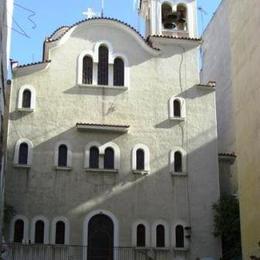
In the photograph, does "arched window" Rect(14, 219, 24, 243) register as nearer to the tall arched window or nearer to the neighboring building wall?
the tall arched window

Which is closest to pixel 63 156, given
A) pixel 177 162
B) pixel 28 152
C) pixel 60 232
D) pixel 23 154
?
pixel 28 152

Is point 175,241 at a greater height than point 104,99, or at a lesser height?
lesser

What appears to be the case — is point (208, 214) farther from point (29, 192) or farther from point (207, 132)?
point (29, 192)

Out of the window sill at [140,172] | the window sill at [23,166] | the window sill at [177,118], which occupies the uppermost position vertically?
the window sill at [177,118]

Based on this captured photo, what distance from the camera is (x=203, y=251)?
25.9 meters

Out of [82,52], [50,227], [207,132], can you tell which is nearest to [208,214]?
[207,132]

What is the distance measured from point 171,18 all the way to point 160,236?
35.7 ft

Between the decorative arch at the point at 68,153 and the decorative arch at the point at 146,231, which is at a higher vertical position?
the decorative arch at the point at 68,153

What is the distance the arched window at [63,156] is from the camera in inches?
1033

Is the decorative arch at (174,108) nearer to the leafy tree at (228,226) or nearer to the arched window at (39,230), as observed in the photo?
the leafy tree at (228,226)

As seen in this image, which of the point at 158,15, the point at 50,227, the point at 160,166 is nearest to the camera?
the point at 50,227

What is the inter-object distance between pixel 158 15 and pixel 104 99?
17.8 feet

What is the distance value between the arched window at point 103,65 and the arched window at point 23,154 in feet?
14.7

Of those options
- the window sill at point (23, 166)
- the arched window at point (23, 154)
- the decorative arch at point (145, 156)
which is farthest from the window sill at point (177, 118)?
the window sill at point (23, 166)
